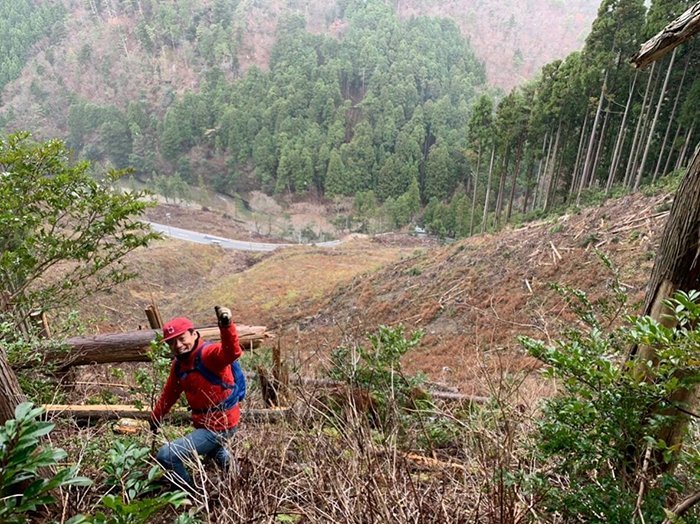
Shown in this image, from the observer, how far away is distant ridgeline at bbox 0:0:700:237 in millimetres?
21250

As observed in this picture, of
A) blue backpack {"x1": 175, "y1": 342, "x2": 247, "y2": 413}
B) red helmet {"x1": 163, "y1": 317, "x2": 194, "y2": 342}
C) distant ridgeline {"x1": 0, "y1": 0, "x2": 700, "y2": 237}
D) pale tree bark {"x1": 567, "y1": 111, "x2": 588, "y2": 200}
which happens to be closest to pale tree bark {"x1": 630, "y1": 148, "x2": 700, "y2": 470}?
blue backpack {"x1": 175, "y1": 342, "x2": 247, "y2": 413}

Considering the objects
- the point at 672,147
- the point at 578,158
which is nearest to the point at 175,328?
the point at 672,147

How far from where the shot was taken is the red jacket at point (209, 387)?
3027mm

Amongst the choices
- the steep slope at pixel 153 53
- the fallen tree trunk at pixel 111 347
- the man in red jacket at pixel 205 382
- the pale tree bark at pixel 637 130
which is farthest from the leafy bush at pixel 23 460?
the steep slope at pixel 153 53

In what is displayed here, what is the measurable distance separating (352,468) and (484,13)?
128135 mm

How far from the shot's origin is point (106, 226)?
620 cm

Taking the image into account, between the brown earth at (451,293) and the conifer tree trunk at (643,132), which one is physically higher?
the conifer tree trunk at (643,132)

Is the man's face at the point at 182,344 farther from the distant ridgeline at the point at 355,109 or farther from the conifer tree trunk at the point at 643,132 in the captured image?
the conifer tree trunk at the point at 643,132

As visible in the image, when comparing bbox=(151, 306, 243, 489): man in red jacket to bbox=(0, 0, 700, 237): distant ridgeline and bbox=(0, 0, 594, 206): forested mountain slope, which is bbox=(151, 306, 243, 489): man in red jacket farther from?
bbox=(0, 0, 594, 206): forested mountain slope

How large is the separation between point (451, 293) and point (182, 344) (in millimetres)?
12130

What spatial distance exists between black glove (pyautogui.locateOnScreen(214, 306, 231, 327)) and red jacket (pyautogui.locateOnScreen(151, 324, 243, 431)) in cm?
11

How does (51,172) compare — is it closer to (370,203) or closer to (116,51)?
(370,203)

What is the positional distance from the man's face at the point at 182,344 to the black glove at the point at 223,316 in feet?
1.47

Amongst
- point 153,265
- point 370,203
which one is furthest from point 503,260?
point 370,203
